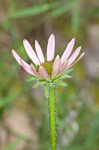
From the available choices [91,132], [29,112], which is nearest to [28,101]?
[29,112]

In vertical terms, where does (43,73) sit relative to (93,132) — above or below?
above

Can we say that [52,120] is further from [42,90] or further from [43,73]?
[42,90]

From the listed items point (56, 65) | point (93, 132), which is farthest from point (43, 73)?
point (93, 132)

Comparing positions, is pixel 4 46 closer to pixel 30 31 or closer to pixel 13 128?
pixel 30 31

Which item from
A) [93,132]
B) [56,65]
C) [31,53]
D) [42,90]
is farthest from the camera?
[42,90]

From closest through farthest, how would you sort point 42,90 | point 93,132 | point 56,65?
point 56,65
point 93,132
point 42,90

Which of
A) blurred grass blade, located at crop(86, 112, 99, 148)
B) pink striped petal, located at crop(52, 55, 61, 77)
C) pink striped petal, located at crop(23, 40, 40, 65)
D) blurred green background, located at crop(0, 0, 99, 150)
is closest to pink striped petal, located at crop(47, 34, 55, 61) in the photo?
pink striped petal, located at crop(23, 40, 40, 65)

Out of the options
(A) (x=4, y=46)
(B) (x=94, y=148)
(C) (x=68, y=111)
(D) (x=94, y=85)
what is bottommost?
(B) (x=94, y=148)

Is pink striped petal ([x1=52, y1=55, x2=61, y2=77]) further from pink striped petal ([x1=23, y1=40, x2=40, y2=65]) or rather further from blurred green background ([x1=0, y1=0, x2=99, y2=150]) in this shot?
blurred green background ([x1=0, y1=0, x2=99, y2=150])
